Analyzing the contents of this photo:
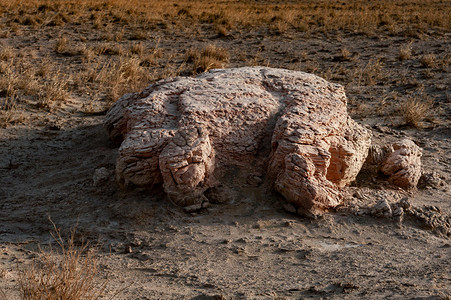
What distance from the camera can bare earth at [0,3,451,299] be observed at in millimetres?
3602

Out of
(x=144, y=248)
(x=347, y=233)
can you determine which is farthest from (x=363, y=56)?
(x=144, y=248)

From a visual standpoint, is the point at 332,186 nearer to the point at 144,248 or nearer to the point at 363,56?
the point at 144,248

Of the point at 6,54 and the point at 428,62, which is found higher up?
the point at 428,62

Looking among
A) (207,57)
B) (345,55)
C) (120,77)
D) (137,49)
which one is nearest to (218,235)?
(120,77)

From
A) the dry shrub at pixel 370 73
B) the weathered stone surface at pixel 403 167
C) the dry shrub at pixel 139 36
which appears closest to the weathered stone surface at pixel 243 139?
the weathered stone surface at pixel 403 167

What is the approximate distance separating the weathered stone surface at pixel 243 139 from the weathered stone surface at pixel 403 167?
0.33m

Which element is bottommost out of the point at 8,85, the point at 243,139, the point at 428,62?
the point at 8,85

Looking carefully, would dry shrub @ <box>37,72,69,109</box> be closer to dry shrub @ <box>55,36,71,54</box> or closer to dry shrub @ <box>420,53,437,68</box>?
dry shrub @ <box>55,36,71,54</box>

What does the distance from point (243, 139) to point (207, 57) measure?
6.15 metres

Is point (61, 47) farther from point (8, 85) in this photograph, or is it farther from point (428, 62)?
point (428, 62)

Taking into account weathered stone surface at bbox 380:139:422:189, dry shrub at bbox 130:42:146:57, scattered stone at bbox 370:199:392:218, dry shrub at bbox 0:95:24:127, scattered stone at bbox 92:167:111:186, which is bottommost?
dry shrub at bbox 0:95:24:127

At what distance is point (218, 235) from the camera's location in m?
4.36

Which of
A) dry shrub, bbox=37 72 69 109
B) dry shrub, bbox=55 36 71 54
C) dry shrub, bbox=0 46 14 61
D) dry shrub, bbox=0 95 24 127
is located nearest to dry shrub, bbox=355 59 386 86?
dry shrub, bbox=37 72 69 109

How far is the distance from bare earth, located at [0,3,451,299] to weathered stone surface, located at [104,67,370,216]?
0.20m
